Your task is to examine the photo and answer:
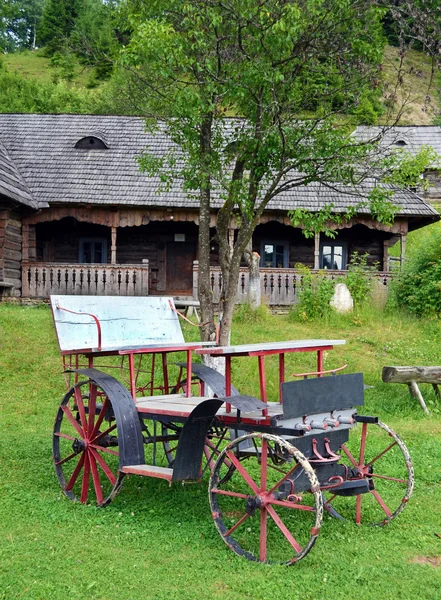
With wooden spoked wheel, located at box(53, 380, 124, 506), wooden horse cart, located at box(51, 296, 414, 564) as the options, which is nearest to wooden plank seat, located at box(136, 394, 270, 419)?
wooden horse cart, located at box(51, 296, 414, 564)

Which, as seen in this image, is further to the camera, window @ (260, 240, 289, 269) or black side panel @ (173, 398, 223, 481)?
window @ (260, 240, 289, 269)

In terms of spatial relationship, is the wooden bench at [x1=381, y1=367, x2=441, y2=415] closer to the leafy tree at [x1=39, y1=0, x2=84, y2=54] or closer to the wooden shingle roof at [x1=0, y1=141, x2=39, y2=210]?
the wooden shingle roof at [x1=0, y1=141, x2=39, y2=210]

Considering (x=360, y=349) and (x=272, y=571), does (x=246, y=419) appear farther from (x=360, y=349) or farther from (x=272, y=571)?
(x=360, y=349)

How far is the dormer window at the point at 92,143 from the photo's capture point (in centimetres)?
2194

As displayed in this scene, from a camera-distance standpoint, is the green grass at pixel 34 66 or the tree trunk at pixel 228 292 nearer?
the tree trunk at pixel 228 292

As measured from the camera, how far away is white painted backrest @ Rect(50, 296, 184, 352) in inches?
259

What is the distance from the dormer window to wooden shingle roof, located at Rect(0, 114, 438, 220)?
0.49ft

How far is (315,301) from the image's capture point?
16391 mm

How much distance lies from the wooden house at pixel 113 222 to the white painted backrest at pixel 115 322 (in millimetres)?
10713

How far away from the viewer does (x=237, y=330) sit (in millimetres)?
15023

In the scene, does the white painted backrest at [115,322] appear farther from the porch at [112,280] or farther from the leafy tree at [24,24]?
the leafy tree at [24,24]

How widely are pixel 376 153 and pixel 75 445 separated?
5479 mm

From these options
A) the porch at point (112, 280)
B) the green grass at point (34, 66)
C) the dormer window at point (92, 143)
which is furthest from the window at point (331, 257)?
the green grass at point (34, 66)

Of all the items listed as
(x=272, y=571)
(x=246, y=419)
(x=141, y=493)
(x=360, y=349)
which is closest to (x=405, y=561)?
(x=272, y=571)
